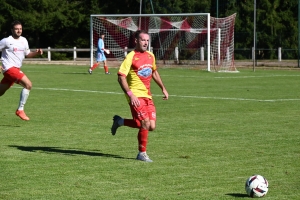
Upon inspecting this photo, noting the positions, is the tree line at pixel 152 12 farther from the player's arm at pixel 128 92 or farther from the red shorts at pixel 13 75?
the player's arm at pixel 128 92

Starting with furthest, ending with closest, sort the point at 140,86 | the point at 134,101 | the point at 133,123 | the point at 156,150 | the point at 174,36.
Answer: the point at 174,36
the point at 156,150
the point at 133,123
the point at 140,86
the point at 134,101

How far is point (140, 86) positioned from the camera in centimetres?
1073

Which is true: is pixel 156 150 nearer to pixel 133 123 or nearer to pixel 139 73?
pixel 133 123

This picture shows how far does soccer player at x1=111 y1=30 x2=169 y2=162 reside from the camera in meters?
10.5

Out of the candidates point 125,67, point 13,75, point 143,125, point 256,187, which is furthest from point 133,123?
point 13,75

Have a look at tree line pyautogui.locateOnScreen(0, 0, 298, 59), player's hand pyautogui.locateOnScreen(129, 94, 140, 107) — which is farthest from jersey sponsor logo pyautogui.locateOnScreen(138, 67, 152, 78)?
tree line pyautogui.locateOnScreen(0, 0, 298, 59)

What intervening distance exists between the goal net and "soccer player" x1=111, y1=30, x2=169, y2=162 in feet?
98.8

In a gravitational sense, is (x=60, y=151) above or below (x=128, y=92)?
below

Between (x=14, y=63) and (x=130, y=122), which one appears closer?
(x=130, y=122)

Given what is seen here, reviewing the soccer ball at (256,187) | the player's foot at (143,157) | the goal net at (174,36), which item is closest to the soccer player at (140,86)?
the player's foot at (143,157)

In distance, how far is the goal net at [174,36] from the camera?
41656mm

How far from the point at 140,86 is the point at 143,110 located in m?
0.36

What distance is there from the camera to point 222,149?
38.1 feet

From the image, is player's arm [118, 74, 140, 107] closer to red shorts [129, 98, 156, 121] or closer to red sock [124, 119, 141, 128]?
red shorts [129, 98, 156, 121]
